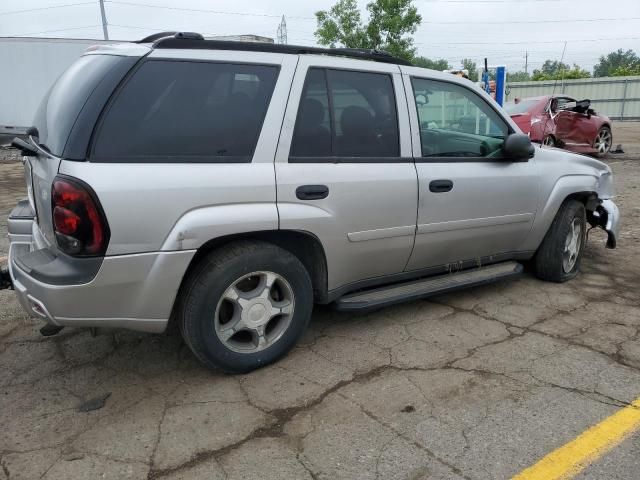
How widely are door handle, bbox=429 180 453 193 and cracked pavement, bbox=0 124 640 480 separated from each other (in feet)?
3.16

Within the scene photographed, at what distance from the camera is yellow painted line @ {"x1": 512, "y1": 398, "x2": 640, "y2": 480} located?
2357 mm

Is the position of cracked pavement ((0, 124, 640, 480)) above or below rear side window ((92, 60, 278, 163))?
below

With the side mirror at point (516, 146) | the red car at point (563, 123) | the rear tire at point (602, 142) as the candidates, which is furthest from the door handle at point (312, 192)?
the rear tire at point (602, 142)

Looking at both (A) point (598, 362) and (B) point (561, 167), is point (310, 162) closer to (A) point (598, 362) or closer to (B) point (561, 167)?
(A) point (598, 362)

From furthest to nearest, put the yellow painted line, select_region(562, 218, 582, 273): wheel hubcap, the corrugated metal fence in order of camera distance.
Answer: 1. the corrugated metal fence
2. select_region(562, 218, 582, 273): wheel hubcap
3. the yellow painted line

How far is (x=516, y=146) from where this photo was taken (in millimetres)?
3953

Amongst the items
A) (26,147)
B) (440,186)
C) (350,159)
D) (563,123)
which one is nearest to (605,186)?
(440,186)

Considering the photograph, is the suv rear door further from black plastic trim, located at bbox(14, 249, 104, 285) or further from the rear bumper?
black plastic trim, located at bbox(14, 249, 104, 285)

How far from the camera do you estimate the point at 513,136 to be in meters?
3.98

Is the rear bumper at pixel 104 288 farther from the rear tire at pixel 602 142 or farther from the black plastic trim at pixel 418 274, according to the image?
the rear tire at pixel 602 142

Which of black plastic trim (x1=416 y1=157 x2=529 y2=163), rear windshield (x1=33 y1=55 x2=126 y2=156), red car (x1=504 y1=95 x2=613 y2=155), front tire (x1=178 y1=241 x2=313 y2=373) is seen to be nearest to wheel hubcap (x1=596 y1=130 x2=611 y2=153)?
red car (x1=504 y1=95 x2=613 y2=155)

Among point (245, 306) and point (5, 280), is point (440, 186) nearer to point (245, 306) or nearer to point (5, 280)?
point (245, 306)

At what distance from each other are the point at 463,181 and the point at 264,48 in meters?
1.62

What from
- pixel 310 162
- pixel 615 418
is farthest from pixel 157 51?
pixel 615 418
